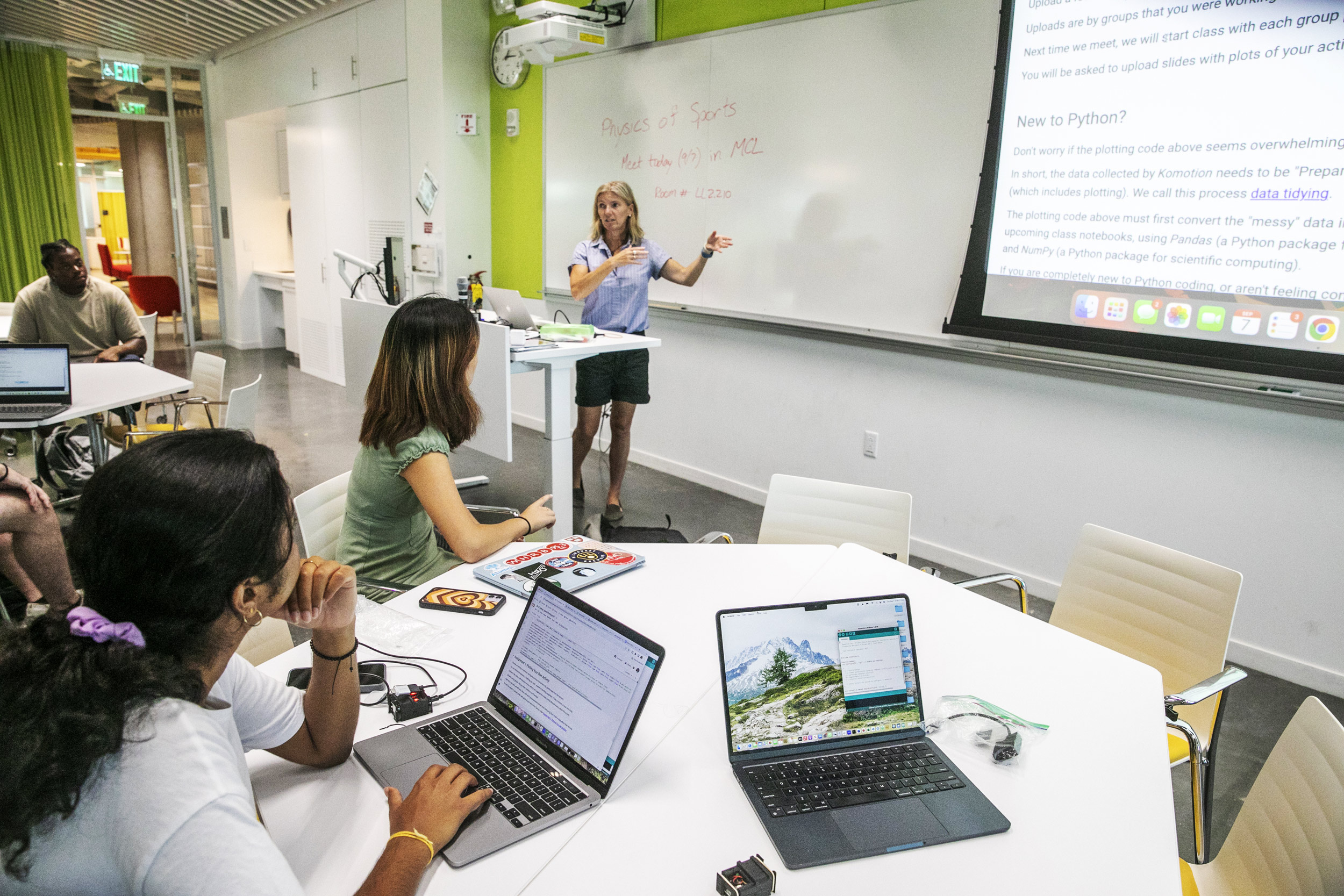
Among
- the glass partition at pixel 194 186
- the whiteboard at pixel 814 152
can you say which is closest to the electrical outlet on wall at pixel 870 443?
the whiteboard at pixel 814 152

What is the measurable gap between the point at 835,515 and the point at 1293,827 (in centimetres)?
138

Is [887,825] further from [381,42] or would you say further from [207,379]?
[381,42]

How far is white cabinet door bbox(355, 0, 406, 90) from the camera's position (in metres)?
5.81

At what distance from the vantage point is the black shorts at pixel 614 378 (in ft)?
13.9

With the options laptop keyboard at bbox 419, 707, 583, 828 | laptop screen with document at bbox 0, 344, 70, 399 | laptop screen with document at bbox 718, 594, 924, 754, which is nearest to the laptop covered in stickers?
laptop keyboard at bbox 419, 707, 583, 828

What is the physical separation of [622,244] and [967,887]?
361 centimetres

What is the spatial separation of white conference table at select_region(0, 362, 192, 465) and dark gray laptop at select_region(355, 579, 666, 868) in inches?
112

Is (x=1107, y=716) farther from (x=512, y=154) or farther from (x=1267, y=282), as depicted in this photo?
(x=512, y=154)

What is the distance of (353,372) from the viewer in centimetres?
444

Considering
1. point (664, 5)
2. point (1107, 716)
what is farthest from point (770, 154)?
point (1107, 716)

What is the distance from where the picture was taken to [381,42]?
19.8 feet

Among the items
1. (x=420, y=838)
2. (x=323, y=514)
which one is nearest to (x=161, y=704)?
(x=420, y=838)

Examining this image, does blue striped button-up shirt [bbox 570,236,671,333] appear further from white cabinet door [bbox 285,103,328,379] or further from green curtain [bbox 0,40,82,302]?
green curtain [bbox 0,40,82,302]

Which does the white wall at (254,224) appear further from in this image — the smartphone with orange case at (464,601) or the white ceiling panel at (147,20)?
the smartphone with orange case at (464,601)
